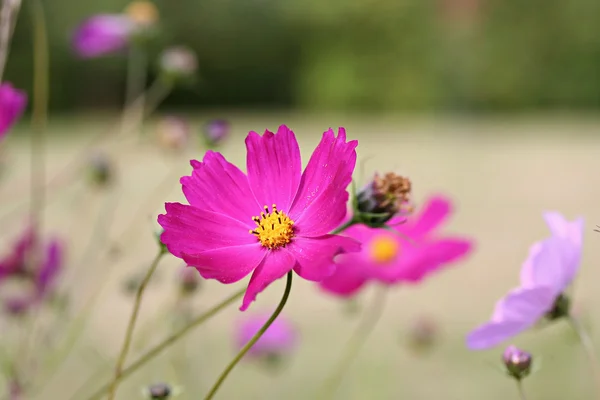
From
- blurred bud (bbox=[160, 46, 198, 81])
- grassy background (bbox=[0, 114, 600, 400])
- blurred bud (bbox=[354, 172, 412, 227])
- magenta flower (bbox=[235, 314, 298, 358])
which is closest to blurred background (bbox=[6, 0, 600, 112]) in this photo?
grassy background (bbox=[0, 114, 600, 400])

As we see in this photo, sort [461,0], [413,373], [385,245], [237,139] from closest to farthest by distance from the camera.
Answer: [385,245], [413,373], [237,139], [461,0]

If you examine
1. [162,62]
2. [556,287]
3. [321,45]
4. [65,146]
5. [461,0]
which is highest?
[461,0]

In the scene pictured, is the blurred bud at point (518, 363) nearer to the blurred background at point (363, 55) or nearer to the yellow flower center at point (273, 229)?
the yellow flower center at point (273, 229)

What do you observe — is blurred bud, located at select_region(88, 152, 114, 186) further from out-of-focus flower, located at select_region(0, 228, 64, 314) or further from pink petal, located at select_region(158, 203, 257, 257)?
pink petal, located at select_region(158, 203, 257, 257)

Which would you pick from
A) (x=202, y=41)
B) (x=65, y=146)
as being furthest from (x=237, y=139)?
(x=202, y=41)

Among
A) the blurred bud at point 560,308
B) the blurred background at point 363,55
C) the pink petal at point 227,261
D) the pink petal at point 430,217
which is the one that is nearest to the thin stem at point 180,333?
the pink petal at point 227,261

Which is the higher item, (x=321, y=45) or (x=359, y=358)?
(x=321, y=45)

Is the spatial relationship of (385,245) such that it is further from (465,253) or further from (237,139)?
(237,139)
